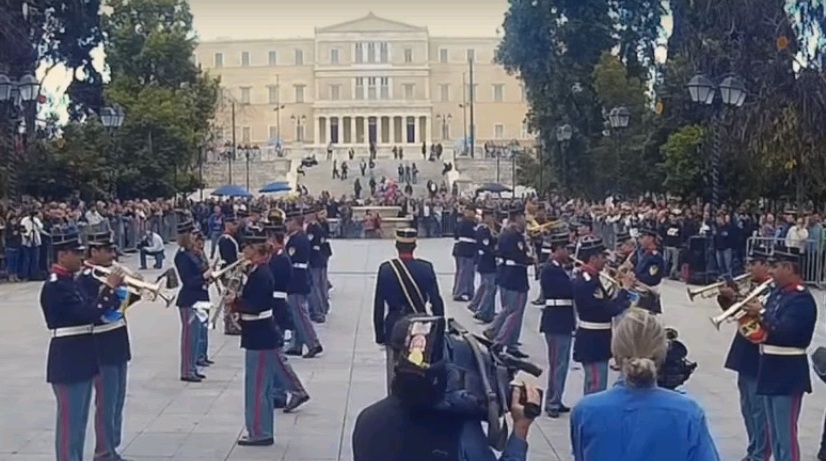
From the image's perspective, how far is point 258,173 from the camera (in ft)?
293

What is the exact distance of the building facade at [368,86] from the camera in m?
129

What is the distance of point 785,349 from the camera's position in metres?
8.70

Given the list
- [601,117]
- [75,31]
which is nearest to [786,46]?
[601,117]

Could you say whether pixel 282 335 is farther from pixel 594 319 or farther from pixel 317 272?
pixel 317 272

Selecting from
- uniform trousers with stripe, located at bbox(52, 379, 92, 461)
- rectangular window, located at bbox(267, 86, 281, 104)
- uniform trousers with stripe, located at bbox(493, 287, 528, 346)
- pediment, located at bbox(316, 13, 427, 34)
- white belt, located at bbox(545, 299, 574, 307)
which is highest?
pediment, located at bbox(316, 13, 427, 34)

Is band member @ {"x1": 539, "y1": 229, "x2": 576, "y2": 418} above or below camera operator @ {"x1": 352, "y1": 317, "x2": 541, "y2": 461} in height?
below

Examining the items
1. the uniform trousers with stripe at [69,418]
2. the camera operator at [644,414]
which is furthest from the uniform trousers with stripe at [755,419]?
the camera operator at [644,414]

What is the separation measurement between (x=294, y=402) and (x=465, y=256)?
34.3 feet

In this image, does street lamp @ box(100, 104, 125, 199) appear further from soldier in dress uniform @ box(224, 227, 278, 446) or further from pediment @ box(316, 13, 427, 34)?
pediment @ box(316, 13, 427, 34)

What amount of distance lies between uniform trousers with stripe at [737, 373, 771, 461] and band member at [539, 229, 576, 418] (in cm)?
233

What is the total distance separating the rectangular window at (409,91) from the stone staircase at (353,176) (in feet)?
119

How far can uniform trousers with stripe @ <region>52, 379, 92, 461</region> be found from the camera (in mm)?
8906

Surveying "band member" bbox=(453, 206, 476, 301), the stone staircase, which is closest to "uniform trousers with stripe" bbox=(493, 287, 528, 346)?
"band member" bbox=(453, 206, 476, 301)

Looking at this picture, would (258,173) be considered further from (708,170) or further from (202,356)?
(202,356)
